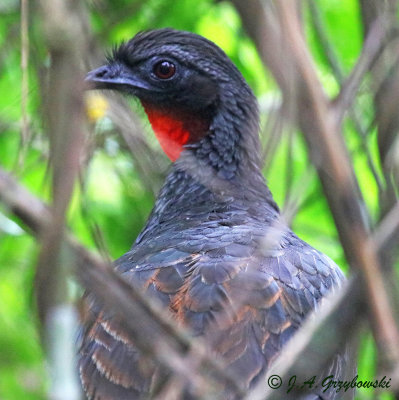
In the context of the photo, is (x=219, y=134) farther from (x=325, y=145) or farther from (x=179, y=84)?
(x=325, y=145)

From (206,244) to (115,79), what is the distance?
5.28 ft

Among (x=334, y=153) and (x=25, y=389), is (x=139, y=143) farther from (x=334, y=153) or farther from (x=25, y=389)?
(x=25, y=389)

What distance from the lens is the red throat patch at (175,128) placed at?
15.2 ft

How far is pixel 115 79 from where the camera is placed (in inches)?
186

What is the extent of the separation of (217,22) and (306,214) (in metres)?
1.59

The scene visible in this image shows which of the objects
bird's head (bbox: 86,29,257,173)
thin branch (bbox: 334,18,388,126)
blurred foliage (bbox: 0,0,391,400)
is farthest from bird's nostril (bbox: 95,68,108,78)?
thin branch (bbox: 334,18,388,126)

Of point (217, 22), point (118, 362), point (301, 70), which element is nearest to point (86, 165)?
point (118, 362)

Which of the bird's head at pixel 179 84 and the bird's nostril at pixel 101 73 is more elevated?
the bird's nostril at pixel 101 73

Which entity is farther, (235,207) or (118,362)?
(235,207)

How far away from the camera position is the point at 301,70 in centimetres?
162

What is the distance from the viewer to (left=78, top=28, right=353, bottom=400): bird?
9.89ft

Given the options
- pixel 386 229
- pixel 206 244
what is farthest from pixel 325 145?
pixel 206 244

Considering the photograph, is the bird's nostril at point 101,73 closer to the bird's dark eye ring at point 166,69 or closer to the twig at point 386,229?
the bird's dark eye ring at point 166,69

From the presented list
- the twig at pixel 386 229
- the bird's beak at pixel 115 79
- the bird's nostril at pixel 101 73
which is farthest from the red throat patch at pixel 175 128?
the twig at pixel 386 229
